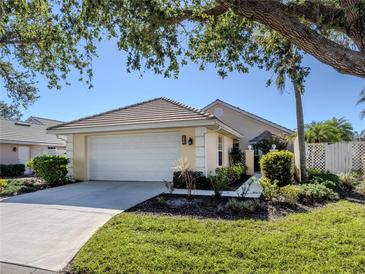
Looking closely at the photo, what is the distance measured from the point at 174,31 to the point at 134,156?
24.5ft

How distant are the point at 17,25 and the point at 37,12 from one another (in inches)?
61.7

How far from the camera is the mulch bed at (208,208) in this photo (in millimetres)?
6582

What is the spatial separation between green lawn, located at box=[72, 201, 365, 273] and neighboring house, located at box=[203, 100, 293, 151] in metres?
16.5

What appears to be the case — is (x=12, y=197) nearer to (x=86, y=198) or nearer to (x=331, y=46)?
(x=86, y=198)

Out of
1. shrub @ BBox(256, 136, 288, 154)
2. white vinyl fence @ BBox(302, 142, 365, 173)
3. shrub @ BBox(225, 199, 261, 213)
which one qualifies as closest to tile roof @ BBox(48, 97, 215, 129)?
shrub @ BBox(225, 199, 261, 213)

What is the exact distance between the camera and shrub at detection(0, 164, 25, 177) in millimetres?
19250

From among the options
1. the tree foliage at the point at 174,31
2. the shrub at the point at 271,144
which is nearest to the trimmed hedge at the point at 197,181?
the tree foliage at the point at 174,31

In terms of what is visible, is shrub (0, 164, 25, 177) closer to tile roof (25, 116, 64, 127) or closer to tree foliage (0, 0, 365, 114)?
tile roof (25, 116, 64, 127)

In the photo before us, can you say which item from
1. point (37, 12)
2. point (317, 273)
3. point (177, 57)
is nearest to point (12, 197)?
point (37, 12)

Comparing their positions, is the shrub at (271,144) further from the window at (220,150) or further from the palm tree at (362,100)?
the palm tree at (362,100)

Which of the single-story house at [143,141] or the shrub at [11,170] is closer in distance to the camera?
the single-story house at [143,141]

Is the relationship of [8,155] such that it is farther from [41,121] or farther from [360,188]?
[360,188]

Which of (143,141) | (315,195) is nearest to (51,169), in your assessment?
(143,141)

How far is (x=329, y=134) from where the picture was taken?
1945 centimetres
